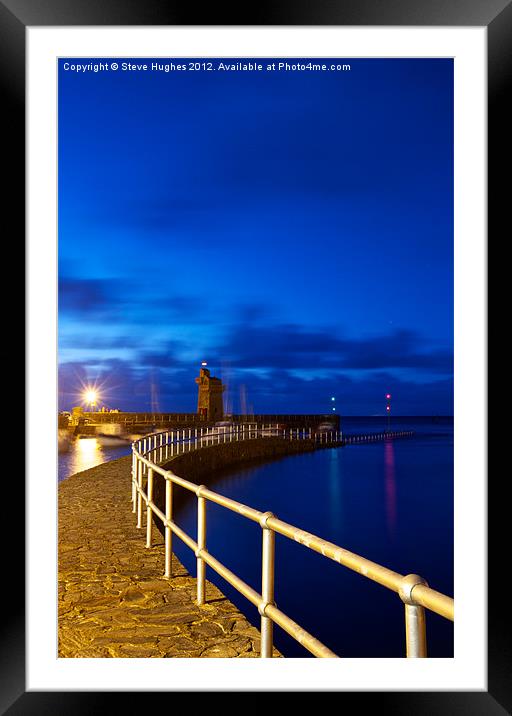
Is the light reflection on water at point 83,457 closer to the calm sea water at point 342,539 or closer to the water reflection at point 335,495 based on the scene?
the calm sea water at point 342,539

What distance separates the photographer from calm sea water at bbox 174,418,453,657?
12344mm

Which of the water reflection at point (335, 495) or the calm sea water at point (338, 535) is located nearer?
the calm sea water at point (338, 535)

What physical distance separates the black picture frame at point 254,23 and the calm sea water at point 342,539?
28.3ft

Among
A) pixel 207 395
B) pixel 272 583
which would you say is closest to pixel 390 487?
pixel 207 395

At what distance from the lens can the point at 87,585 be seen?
457cm

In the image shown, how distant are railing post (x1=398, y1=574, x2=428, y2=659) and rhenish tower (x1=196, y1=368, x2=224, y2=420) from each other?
114 ft

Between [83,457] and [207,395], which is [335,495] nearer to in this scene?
[207,395]

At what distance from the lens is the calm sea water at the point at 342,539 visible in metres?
12.3

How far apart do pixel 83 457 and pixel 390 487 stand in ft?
61.7

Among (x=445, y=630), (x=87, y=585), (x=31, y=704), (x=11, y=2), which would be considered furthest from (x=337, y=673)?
(x=445, y=630)

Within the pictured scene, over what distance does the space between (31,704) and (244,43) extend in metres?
3.17

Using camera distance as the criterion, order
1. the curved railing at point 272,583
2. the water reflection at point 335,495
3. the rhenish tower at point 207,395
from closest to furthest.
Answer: the curved railing at point 272,583 < the water reflection at point 335,495 < the rhenish tower at point 207,395

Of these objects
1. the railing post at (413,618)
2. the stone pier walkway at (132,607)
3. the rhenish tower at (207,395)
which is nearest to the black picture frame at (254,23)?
the railing post at (413,618)

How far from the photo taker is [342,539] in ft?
70.7
